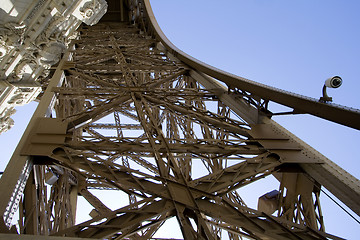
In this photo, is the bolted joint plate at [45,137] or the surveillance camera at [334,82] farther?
the bolted joint plate at [45,137]

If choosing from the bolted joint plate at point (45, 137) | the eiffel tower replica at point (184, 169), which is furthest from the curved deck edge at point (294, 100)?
the bolted joint plate at point (45, 137)

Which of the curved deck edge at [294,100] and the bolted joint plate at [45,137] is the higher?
the curved deck edge at [294,100]

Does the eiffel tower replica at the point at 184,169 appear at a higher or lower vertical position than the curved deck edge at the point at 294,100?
lower

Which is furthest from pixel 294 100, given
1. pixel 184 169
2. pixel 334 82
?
pixel 184 169

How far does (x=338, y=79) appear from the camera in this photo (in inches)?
194

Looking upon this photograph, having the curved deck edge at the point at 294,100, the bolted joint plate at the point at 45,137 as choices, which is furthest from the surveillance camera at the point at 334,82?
the bolted joint plate at the point at 45,137

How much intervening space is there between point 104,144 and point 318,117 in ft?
12.7

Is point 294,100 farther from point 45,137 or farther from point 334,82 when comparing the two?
point 45,137

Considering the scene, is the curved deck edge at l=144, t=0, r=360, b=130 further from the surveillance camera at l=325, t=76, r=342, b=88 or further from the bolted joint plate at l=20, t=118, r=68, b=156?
the bolted joint plate at l=20, t=118, r=68, b=156

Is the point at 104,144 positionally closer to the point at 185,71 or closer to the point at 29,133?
the point at 29,133

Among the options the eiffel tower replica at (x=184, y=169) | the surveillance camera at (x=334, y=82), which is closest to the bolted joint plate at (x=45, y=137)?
the eiffel tower replica at (x=184, y=169)

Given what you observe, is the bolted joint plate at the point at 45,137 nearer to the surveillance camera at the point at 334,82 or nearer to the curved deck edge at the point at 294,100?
the curved deck edge at the point at 294,100

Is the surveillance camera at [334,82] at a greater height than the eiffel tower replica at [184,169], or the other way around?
the surveillance camera at [334,82]

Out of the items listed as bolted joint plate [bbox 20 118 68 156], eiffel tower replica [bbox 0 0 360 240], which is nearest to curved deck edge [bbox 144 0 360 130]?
eiffel tower replica [bbox 0 0 360 240]
